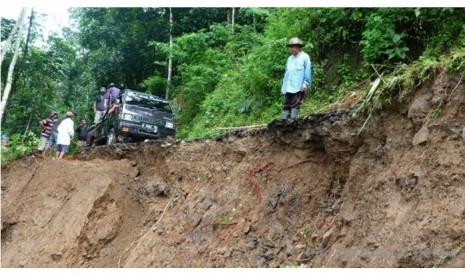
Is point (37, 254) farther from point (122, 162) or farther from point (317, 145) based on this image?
point (317, 145)

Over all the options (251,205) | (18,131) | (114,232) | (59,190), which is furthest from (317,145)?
(18,131)

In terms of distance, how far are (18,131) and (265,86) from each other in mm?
16461

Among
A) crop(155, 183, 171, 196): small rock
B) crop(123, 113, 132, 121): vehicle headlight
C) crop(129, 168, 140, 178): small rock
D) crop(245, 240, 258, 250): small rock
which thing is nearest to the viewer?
crop(245, 240, 258, 250): small rock

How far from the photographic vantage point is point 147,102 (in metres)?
14.2

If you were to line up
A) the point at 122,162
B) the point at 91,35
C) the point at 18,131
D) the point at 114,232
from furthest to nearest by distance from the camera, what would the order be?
1. the point at 91,35
2. the point at 18,131
3. the point at 122,162
4. the point at 114,232

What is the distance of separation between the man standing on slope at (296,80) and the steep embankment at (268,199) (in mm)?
670

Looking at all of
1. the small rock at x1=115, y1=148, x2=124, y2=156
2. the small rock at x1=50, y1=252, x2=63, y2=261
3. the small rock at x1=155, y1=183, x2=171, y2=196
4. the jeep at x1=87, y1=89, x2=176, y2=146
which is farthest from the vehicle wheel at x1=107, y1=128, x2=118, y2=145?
the small rock at x1=50, y1=252, x2=63, y2=261

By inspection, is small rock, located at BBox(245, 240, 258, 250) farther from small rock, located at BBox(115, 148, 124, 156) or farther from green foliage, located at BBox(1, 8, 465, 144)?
small rock, located at BBox(115, 148, 124, 156)

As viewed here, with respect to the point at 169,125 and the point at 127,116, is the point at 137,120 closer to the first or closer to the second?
the point at 127,116

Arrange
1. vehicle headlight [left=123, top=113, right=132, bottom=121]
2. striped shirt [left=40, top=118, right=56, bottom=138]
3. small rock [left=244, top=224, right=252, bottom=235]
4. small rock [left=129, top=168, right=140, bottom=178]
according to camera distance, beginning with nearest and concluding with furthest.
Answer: small rock [left=244, top=224, right=252, bottom=235] → small rock [left=129, top=168, right=140, bottom=178] → vehicle headlight [left=123, top=113, right=132, bottom=121] → striped shirt [left=40, top=118, right=56, bottom=138]

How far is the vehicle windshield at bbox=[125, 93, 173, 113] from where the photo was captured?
45.2ft

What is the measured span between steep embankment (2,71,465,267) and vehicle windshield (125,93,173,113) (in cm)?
180

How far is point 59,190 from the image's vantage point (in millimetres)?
11953

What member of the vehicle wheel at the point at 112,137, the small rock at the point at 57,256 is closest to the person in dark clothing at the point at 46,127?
the vehicle wheel at the point at 112,137
